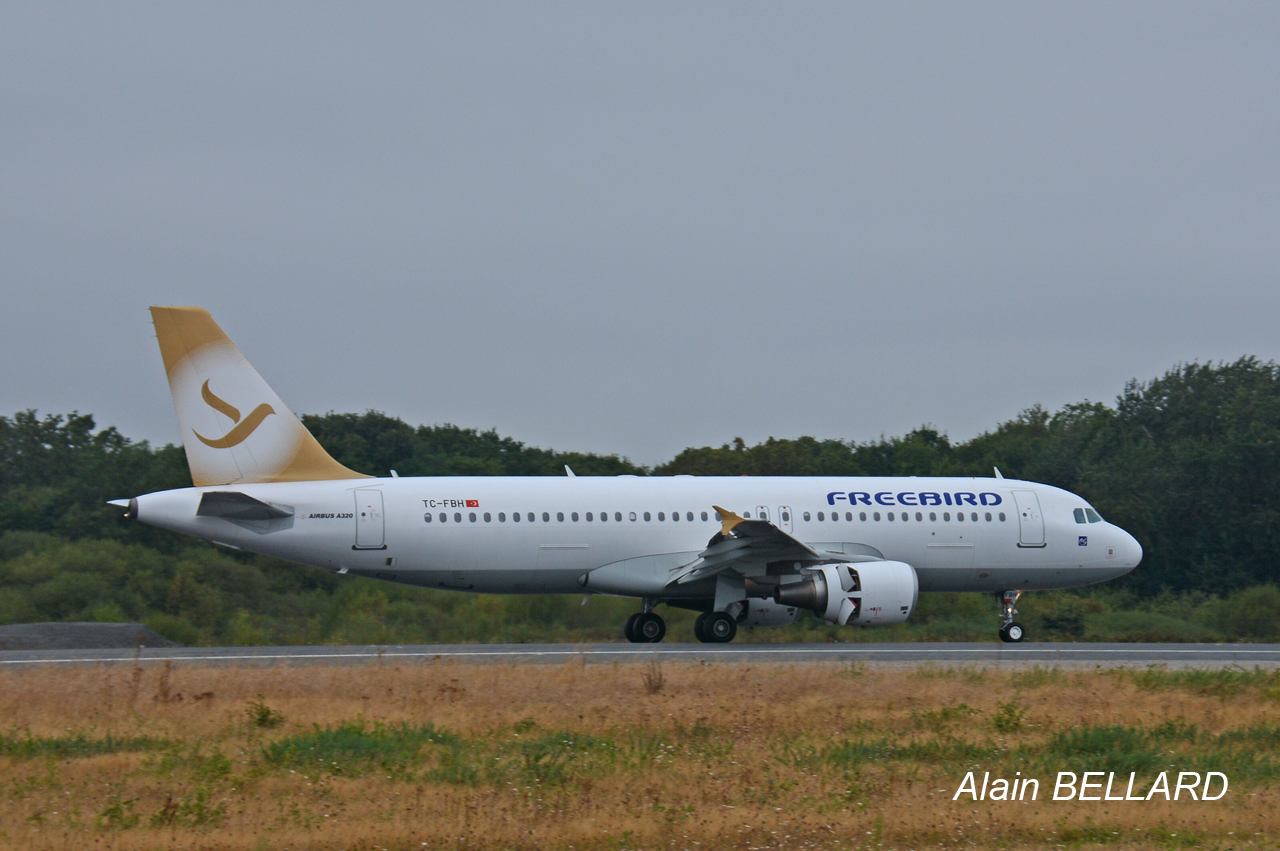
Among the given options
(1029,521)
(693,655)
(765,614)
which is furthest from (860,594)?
(1029,521)

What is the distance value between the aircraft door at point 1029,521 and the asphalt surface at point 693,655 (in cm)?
221

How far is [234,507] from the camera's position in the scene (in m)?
21.1

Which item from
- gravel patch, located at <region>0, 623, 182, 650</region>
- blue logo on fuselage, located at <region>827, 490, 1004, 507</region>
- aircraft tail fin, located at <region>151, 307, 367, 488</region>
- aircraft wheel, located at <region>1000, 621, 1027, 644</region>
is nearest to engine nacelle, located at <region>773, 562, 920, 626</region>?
blue logo on fuselage, located at <region>827, 490, 1004, 507</region>

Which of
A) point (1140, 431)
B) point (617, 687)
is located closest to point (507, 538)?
point (617, 687)

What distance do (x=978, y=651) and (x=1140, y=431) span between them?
2839cm

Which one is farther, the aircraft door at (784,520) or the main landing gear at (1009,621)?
the main landing gear at (1009,621)

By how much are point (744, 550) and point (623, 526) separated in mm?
2267

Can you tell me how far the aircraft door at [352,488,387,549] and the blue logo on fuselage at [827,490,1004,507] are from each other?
842cm

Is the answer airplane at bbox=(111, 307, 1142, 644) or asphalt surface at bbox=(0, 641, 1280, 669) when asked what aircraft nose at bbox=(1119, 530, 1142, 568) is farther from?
airplane at bbox=(111, 307, 1142, 644)

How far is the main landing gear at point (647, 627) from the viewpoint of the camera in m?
24.1

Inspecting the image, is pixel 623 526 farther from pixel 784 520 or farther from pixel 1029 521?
pixel 1029 521

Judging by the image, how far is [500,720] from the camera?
13125 millimetres

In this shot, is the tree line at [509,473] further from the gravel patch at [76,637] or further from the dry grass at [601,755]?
the dry grass at [601,755]

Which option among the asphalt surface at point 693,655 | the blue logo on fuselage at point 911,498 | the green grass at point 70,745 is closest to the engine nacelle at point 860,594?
the asphalt surface at point 693,655
